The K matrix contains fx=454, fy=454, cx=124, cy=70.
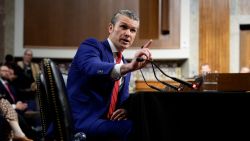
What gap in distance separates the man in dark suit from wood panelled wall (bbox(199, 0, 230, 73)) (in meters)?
6.67

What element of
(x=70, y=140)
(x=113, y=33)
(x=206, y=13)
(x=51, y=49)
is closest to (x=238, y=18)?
(x=206, y=13)

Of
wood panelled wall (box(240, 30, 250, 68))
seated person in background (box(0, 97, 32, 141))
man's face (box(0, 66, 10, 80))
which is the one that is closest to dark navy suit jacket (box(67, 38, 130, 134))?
seated person in background (box(0, 97, 32, 141))

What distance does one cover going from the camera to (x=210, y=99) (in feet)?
5.86

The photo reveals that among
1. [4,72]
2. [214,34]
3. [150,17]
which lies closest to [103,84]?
[4,72]

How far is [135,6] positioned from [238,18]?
82.2 inches

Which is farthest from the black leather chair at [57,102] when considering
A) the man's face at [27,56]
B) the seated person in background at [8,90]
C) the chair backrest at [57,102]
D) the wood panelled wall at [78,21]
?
the wood panelled wall at [78,21]

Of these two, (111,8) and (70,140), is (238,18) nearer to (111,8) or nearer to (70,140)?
(111,8)

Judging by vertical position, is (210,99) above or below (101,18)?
below

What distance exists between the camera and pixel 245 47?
30.3 feet

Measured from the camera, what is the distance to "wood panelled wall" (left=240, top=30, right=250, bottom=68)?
9180 millimetres

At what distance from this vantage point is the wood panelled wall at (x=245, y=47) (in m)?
9.18

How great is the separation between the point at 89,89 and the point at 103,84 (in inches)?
2.8

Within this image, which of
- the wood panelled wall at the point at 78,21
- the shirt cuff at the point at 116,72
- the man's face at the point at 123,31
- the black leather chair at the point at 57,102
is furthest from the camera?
the wood panelled wall at the point at 78,21

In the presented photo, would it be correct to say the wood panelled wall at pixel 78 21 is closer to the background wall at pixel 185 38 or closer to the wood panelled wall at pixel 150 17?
the wood panelled wall at pixel 150 17
